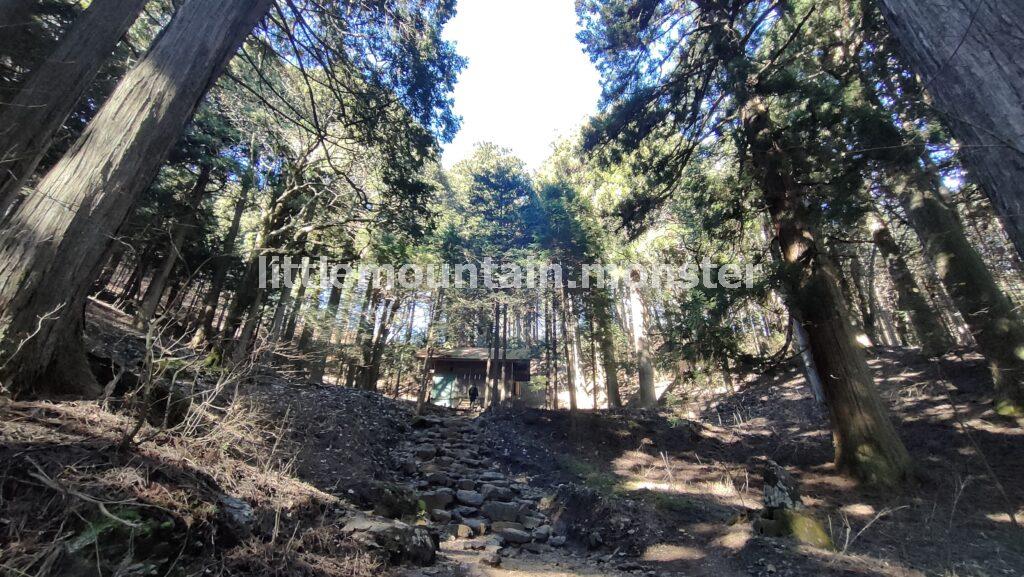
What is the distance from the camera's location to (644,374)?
1652 centimetres

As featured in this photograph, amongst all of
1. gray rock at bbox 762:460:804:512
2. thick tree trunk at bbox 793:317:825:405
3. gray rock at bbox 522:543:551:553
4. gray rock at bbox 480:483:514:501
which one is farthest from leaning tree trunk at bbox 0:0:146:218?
thick tree trunk at bbox 793:317:825:405

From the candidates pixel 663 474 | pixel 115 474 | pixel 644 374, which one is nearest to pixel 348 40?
pixel 115 474

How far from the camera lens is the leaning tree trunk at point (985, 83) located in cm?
213

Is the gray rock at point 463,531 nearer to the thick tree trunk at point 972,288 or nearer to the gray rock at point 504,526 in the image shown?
the gray rock at point 504,526

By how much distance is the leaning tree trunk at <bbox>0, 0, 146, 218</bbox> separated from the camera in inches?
154

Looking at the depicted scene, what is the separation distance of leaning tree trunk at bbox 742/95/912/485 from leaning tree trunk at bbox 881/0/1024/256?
4.44 meters

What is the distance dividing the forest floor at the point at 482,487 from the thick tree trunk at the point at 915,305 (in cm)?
54

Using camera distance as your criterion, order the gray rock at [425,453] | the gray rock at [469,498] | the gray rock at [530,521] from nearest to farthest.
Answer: the gray rock at [530,521], the gray rock at [469,498], the gray rock at [425,453]

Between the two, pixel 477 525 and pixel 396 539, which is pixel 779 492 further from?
pixel 396 539

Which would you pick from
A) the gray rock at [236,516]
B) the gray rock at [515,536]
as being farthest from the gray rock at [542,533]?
the gray rock at [236,516]

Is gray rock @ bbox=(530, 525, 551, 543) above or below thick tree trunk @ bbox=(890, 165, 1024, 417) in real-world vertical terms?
below

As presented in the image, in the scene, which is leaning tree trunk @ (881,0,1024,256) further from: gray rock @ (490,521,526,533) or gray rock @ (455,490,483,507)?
gray rock @ (455,490,483,507)

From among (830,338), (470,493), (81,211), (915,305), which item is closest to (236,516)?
(81,211)

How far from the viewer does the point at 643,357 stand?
54.0ft
